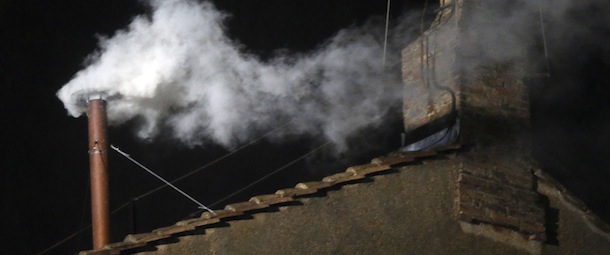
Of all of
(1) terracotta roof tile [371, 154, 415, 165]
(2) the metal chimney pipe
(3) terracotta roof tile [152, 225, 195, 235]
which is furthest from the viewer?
(2) the metal chimney pipe

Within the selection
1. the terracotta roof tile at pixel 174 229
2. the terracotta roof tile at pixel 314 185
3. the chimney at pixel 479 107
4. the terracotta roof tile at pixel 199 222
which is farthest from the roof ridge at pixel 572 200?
the terracotta roof tile at pixel 174 229

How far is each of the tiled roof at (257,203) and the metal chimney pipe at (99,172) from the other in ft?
9.19

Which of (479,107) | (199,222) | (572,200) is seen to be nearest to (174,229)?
(199,222)

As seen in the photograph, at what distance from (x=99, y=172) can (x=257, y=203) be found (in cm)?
334

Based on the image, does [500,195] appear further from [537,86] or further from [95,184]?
[537,86]

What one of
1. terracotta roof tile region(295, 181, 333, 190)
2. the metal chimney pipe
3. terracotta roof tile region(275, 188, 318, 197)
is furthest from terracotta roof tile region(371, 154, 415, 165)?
the metal chimney pipe

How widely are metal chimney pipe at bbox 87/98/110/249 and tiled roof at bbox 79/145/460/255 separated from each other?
9.19 ft

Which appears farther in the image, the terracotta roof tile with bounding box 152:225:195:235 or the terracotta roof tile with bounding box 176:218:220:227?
the terracotta roof tile with bounding box 176:218:220:227

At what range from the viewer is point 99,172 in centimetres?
1460

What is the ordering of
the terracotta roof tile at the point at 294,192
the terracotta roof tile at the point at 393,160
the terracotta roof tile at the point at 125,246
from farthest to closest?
the terracotta roof tile at the point at 393,160 < the terracotta roof tile at the point at 294,192 < the terracotta roof tile at the point at 125,246

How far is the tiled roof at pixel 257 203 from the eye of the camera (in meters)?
11.3

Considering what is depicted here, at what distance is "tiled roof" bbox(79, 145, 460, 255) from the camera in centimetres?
1130

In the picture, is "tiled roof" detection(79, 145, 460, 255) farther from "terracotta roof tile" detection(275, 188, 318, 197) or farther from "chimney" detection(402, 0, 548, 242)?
"chimney" detection(402, 0, 548, 242)

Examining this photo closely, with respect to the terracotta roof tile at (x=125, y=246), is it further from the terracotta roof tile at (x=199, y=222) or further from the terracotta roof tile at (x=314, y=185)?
the terracotta roof tile at (x=314, y=185)
